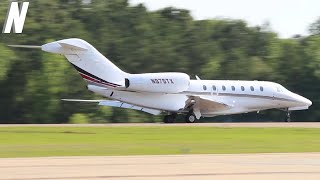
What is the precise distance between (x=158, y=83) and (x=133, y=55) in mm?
16309

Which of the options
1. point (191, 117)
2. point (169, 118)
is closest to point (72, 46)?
point (169, 118)

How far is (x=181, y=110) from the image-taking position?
191ft

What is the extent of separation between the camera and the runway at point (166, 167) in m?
21.1

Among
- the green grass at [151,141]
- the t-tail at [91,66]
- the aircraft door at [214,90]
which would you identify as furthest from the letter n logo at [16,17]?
the green grass at [151,141]

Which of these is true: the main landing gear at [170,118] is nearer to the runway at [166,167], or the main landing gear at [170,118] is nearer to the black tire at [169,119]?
the black tire at [169,119]

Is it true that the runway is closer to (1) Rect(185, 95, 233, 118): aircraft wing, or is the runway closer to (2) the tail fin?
(2) the tail fin

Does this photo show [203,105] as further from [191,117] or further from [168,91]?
[168,91]

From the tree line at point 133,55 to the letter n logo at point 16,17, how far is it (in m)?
1.02

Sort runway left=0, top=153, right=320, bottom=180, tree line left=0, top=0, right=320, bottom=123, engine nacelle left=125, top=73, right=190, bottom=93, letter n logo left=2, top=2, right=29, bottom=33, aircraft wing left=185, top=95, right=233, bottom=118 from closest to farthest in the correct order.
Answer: runway left=0, top=153, right=320, bottom=180 < engine nacelle left=125, top=73, right=190, bottom=93 < aircraft wing left=185, top=95, right=233, bottom=118 < letter n logo left=2, top=2, right=29, bottom=33 < tree line left=0, top=0, right=320, bottom=123

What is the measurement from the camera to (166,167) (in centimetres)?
2334

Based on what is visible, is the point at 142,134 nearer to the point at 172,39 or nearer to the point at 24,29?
the point at 24,29

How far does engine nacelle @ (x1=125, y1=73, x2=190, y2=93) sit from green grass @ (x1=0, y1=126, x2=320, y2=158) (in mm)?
9401

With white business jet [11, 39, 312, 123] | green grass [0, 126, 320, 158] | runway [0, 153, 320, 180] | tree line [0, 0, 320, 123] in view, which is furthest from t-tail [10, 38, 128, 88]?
runway [0, 153, 320, 180]

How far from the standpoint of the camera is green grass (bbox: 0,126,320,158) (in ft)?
99.7
